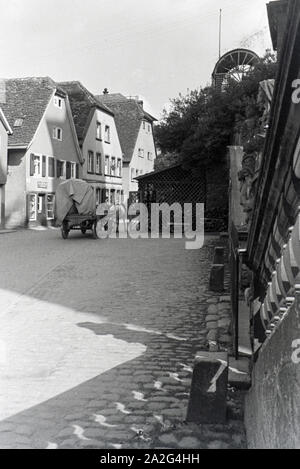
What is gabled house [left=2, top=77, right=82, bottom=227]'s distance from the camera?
93.9ft

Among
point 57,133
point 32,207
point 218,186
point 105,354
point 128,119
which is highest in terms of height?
point 128,119

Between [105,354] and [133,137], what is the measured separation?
142ft

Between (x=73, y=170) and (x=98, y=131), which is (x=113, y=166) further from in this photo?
(x=73, y=170)

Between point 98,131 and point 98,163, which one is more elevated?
point 98,131

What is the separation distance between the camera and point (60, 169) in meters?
33.5

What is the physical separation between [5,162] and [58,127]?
5.97 m

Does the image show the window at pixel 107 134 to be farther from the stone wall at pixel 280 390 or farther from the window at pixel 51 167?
the stone wall at pixel 280 390

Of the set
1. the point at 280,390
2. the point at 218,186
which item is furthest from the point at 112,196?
the point at 280,390

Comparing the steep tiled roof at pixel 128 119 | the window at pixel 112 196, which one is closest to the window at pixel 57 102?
the window at pixel 112 196

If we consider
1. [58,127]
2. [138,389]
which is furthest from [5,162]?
[138,389]

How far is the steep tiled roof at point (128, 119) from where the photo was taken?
156 feet

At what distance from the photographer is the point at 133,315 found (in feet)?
25.7
